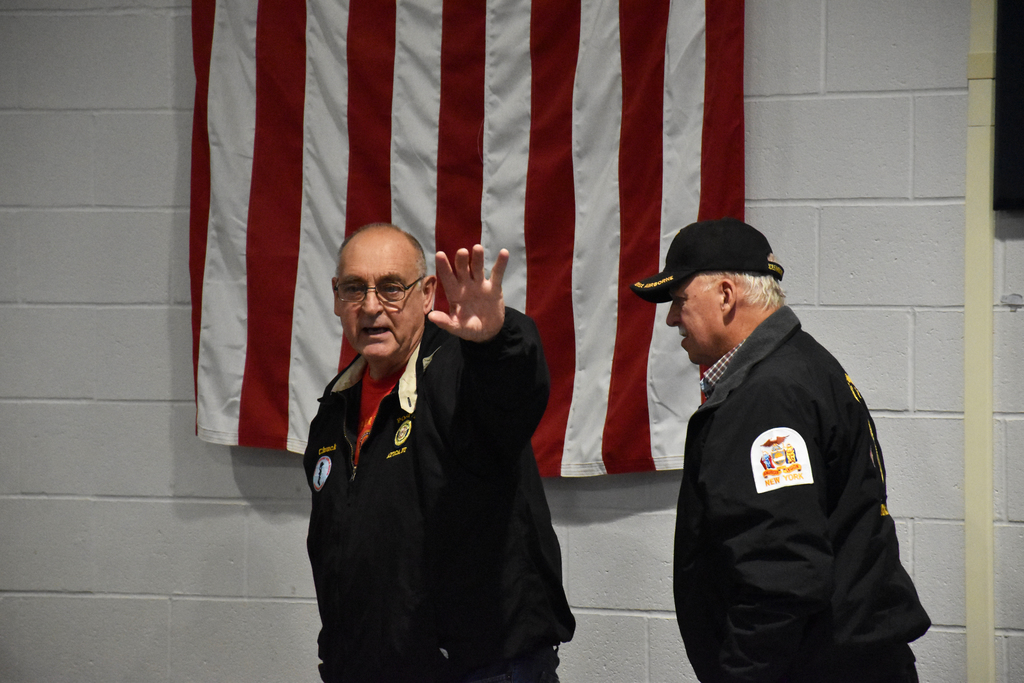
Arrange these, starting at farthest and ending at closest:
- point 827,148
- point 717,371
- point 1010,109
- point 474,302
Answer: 1. point 827,148
2. point 1010,109
3. point 717,371
4. point 474,302

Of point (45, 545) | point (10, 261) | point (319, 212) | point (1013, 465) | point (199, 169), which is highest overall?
point (199, 169)

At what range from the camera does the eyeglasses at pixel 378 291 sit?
5.21 feet

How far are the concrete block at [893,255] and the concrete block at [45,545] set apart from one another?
206 centimetres

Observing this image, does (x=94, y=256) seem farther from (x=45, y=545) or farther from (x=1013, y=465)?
(x=1013, y=465)

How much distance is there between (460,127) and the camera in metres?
2.24

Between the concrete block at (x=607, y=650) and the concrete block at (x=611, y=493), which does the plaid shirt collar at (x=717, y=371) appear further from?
the concrete block at (x=607, y=650)

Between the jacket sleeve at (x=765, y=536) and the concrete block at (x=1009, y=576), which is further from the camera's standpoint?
the concrete block at (x=1009, y=576)

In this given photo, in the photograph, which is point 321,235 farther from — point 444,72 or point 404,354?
point 404,354

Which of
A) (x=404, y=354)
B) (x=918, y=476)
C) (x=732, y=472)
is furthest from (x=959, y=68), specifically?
(x=404, y=354)

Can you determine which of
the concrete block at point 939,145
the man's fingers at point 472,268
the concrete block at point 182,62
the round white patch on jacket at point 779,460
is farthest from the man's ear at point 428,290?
the concrete block at point 939,145

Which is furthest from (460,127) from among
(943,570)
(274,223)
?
(943,570)

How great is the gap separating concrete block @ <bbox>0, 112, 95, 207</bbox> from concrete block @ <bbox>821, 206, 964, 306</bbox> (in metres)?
1.96

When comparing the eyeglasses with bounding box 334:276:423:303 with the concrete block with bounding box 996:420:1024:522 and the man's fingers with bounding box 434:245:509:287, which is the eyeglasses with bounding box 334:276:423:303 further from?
the concrete block with bounding box 996:420:1024:522

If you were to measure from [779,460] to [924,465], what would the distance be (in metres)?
1.06
